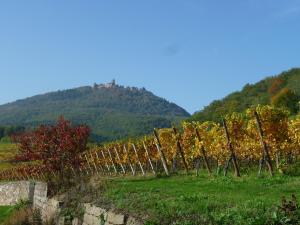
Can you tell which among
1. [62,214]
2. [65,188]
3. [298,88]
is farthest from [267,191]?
[298,88]

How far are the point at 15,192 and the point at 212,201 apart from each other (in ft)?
71.6

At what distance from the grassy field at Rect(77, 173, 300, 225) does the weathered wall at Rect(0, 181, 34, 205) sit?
959cm

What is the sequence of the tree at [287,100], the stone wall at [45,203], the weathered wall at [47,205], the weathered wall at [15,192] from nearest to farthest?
the weathered wall at [47,205] < the stone wall at [45,203] < the weathered wall at [15,192] < the tree at [287,100]

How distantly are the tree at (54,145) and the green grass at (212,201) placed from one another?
30.7 feet

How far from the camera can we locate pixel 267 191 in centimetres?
1487

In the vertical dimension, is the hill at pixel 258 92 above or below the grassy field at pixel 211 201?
above

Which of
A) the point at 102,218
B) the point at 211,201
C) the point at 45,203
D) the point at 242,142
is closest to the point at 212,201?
the point at 211,201

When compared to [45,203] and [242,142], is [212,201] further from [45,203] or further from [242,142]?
[242,142]

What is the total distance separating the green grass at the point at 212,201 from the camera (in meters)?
10.7

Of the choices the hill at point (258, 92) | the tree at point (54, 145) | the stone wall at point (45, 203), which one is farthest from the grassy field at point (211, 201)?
the hill at point (258, 92)

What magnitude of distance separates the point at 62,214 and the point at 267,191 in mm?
7559

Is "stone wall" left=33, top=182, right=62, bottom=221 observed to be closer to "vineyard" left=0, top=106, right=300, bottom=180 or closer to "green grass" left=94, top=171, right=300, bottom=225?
"vineyard" left=0, top=106, right=300, bottom=180

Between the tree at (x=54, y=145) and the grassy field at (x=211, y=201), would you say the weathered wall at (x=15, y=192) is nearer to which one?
the tree at (x=54, y=145)

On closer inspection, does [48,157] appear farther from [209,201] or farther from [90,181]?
[209,201]
